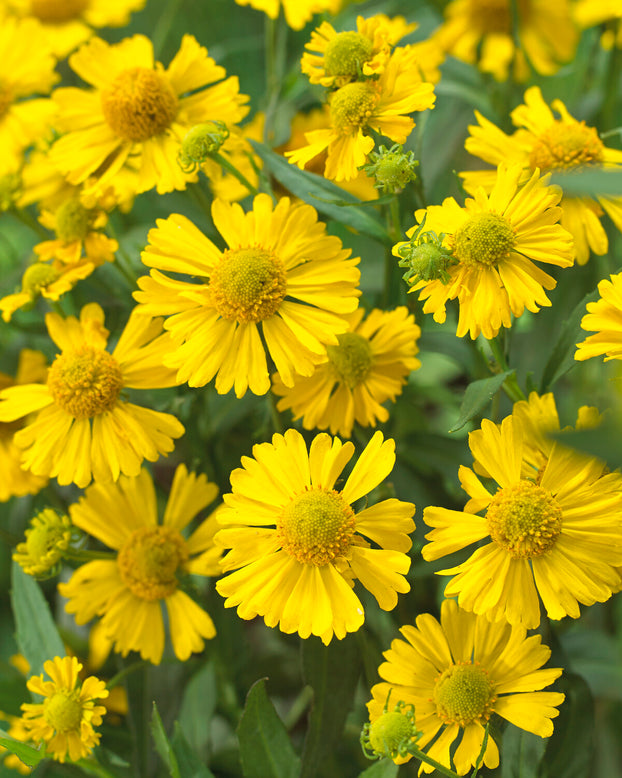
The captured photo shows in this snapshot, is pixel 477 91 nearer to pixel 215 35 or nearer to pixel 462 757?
pixel 215 35

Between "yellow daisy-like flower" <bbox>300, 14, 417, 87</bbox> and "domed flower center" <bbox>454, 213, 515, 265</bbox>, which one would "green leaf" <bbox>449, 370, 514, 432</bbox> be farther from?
"yellow daisy-like flower" <bbox>300, 14, 417, 87</bbox>

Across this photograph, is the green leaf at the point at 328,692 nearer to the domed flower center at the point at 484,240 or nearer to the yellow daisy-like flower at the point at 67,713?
the yellow daisy-like flower at the point at 67,713

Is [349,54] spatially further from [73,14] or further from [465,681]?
[73,14]

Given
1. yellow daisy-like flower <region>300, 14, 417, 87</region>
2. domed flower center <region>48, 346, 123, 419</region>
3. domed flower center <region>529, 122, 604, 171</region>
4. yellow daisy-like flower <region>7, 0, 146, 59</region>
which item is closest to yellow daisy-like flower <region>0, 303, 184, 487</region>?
domed flower center <region>48, 346, 123, 419</region>

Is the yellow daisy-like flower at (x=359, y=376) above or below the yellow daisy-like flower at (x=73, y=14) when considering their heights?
below

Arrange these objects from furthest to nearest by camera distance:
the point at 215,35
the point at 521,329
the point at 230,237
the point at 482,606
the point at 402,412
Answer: the point at 215,35, the point at 521,329, the point at 402,412, the point at 230,237, the point at 482,606

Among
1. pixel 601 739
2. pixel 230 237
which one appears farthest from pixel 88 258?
pixel 601 739

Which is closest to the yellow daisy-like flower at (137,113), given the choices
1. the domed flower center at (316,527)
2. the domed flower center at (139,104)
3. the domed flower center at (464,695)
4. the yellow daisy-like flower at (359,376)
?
the domed flower center at (139,104)
